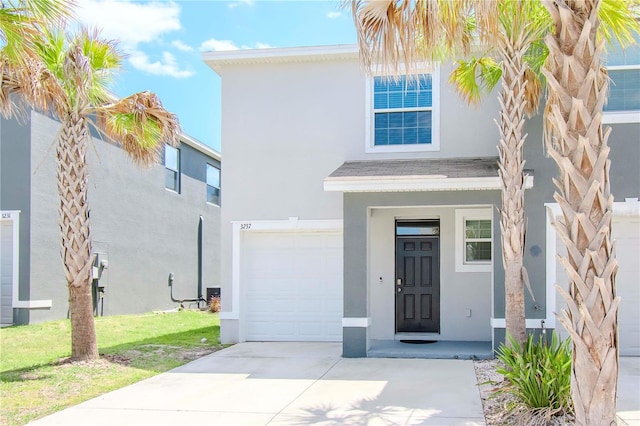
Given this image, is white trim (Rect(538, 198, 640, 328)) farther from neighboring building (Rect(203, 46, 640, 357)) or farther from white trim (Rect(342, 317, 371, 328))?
white trim (Rect(342, 317, 371, 328))

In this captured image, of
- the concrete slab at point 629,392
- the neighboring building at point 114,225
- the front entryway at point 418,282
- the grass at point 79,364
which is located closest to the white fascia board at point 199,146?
the neighboring building at point 114,225

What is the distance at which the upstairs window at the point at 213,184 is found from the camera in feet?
79.0

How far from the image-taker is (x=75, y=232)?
32.8 ft

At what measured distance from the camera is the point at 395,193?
437 inches

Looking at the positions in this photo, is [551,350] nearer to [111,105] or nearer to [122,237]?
[111,105]

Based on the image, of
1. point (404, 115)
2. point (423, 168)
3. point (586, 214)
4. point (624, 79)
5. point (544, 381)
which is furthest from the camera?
point (404, 115)

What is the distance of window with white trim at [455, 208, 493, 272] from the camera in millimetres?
12539

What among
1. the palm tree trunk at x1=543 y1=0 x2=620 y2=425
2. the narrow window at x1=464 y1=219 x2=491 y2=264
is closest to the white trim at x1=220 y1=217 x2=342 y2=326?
the narrow window at x1=464 y1=219 x2=491 y2=264

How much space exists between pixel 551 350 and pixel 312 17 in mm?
7961

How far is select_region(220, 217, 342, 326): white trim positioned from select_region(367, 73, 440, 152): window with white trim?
1862 millimetres

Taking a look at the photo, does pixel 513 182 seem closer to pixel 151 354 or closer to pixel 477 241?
pixel 477 241

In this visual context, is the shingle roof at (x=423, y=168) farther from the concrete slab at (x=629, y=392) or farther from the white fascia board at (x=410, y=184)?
the concrete slab at (x=629, y=392)

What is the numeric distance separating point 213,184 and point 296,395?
1724 centimetres

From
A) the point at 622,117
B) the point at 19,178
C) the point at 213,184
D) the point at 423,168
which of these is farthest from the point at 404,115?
the point at 213,184
